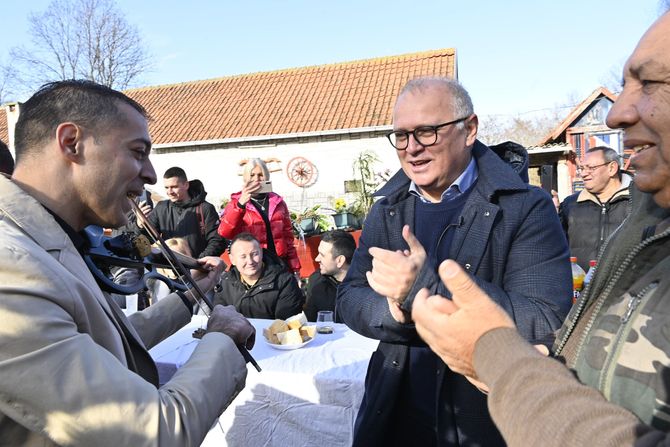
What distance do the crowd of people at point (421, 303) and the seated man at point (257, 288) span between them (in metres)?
1.39

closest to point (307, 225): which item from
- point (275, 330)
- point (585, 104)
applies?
point (275, 330)

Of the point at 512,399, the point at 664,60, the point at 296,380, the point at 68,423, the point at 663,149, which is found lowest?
the point at 296,380

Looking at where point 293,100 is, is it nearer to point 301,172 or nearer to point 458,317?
A: point 301,172

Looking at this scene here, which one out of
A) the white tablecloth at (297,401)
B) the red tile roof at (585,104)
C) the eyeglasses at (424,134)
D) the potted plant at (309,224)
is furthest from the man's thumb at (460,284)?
the red tile roof at (585,104)

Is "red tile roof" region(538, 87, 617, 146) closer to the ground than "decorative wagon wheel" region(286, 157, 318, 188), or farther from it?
farther from it

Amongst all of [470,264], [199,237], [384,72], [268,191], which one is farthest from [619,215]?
[384,72]

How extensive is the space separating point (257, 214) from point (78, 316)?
3.74 metres

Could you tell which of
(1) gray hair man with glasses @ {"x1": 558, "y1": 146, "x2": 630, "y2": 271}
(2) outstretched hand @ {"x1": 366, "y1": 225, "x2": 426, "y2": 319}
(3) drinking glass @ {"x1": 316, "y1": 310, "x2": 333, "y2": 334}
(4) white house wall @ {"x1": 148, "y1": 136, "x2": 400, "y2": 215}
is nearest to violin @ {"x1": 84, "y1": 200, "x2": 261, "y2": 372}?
(2) outstretched hand @ {"x1": 366, "y1": 225, "x2": 426, "y2": 319}

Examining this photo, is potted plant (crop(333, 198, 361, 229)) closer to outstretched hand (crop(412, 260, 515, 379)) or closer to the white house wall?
the white house wall

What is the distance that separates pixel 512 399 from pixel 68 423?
3.13 ft

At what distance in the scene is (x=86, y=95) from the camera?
1.49 meters

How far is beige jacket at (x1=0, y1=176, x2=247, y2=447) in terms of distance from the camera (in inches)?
40.6

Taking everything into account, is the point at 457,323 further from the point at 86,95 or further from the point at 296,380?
the point at 296,380

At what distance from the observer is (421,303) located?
1040mm
